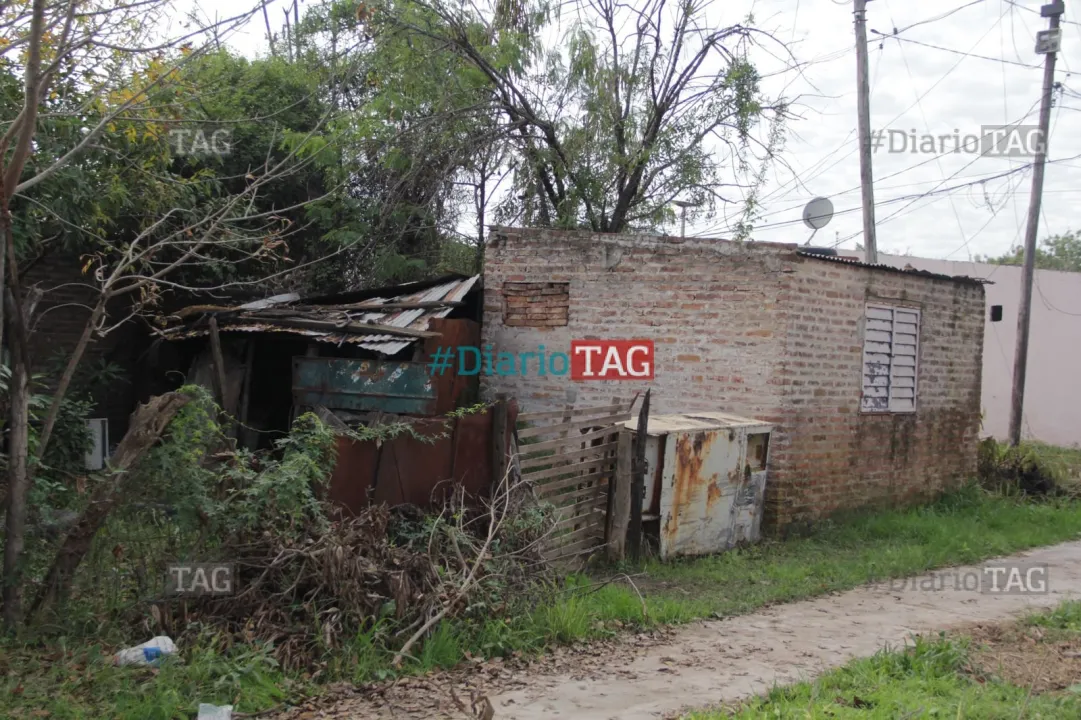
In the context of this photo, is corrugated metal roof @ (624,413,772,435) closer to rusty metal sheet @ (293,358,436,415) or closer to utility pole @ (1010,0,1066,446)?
rusty metal sheet @ (293,358,436,415)

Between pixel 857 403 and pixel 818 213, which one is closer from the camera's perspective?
pixel 857 403

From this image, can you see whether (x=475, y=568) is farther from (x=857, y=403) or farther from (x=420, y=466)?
(x=857, y=403)

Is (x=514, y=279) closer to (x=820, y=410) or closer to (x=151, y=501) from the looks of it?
(x=820, y=410)

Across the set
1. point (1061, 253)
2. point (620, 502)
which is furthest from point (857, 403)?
point (1061, 253)

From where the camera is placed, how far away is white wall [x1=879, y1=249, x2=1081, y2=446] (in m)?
21.0

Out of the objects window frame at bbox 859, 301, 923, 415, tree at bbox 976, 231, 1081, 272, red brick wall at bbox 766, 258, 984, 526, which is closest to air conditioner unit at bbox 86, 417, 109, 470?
red brick wall at bbox 766, 258, 984, 526

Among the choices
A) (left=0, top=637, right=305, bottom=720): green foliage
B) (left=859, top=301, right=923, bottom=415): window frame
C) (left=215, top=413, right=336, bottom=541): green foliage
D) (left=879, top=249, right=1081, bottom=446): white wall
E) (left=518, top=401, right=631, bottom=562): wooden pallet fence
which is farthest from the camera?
(left=879, top=249, right=1081, bottom=446): white wall

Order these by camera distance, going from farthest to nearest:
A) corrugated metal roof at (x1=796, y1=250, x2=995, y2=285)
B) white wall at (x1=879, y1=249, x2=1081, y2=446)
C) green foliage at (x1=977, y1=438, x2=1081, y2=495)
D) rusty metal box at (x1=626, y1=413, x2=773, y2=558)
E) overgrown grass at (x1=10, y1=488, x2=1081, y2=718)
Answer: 1. white wall at (x1=879, y1=249, x2=1081, y2=446)
2. green foliage at (x1=977, y1=438, x2=1081, y2=495)
3. corrugated metal roof at (x1=796, y1=250, x2=995, y2=285)
4. rusty metal box at (x1=626, y1=413, x2=773, y2=558)
5. overgrown grass at (x1=10, y1=488, x2=1081, y2=718)

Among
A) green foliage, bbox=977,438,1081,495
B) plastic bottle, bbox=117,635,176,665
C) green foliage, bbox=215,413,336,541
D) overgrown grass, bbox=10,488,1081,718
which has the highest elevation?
green foliage, bbox=215,413,336,541

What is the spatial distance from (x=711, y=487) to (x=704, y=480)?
0.42 ft

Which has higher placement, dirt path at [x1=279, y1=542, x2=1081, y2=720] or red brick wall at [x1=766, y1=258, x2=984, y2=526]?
red brick wall at [x1=766, y1=258, x2=984, y2=526]

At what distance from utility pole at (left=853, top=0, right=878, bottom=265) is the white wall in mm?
8362

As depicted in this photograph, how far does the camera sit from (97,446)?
10.3 metres

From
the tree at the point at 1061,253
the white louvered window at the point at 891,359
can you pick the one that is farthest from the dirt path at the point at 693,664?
the tree at the point at 1061,253
